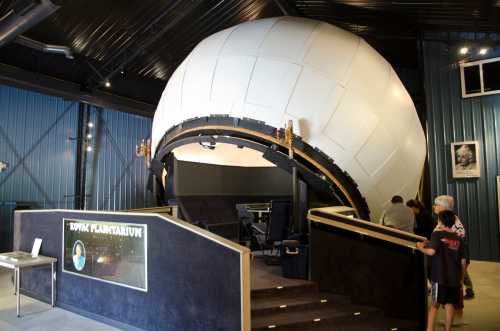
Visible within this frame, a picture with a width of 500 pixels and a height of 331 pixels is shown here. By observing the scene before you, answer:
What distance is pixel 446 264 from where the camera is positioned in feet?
12.4

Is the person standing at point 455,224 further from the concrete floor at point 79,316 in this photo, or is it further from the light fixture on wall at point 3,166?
the light fixture on wall at point 3,166

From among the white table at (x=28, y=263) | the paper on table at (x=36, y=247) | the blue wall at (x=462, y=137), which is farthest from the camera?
the blue wall at (x=462, y=137)

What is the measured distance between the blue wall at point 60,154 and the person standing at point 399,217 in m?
10.1

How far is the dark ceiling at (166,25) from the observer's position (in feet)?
29.5

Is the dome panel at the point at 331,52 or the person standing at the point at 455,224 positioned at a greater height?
the dome panel at the point at 331,52

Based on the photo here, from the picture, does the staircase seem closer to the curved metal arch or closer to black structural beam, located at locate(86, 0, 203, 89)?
the curved metal arch

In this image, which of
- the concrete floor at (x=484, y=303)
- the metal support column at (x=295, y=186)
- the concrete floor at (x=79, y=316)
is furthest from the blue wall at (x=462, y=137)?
the metal support column at (x=295, y=186)

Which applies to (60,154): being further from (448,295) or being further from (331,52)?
(448,295)

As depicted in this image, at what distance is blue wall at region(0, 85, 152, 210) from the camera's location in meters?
10.8

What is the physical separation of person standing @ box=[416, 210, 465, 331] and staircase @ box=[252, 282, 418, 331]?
57 cm

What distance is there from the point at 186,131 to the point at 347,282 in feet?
12.7

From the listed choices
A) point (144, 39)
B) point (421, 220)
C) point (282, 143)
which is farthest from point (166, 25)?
point (421, 220)

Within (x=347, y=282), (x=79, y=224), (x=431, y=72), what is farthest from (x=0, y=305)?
(x=431, y=72)

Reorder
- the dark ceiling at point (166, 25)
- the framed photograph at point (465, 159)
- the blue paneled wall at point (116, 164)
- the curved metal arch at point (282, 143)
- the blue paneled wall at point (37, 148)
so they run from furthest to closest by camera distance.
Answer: the blue paneled wall at point (116, 164) < the blue paneled wall at point (37, 148) < the framed photograph at point (465, 159) < the dark ceiling at point (166, 25) < the curved metal arch at point (282, 143)
